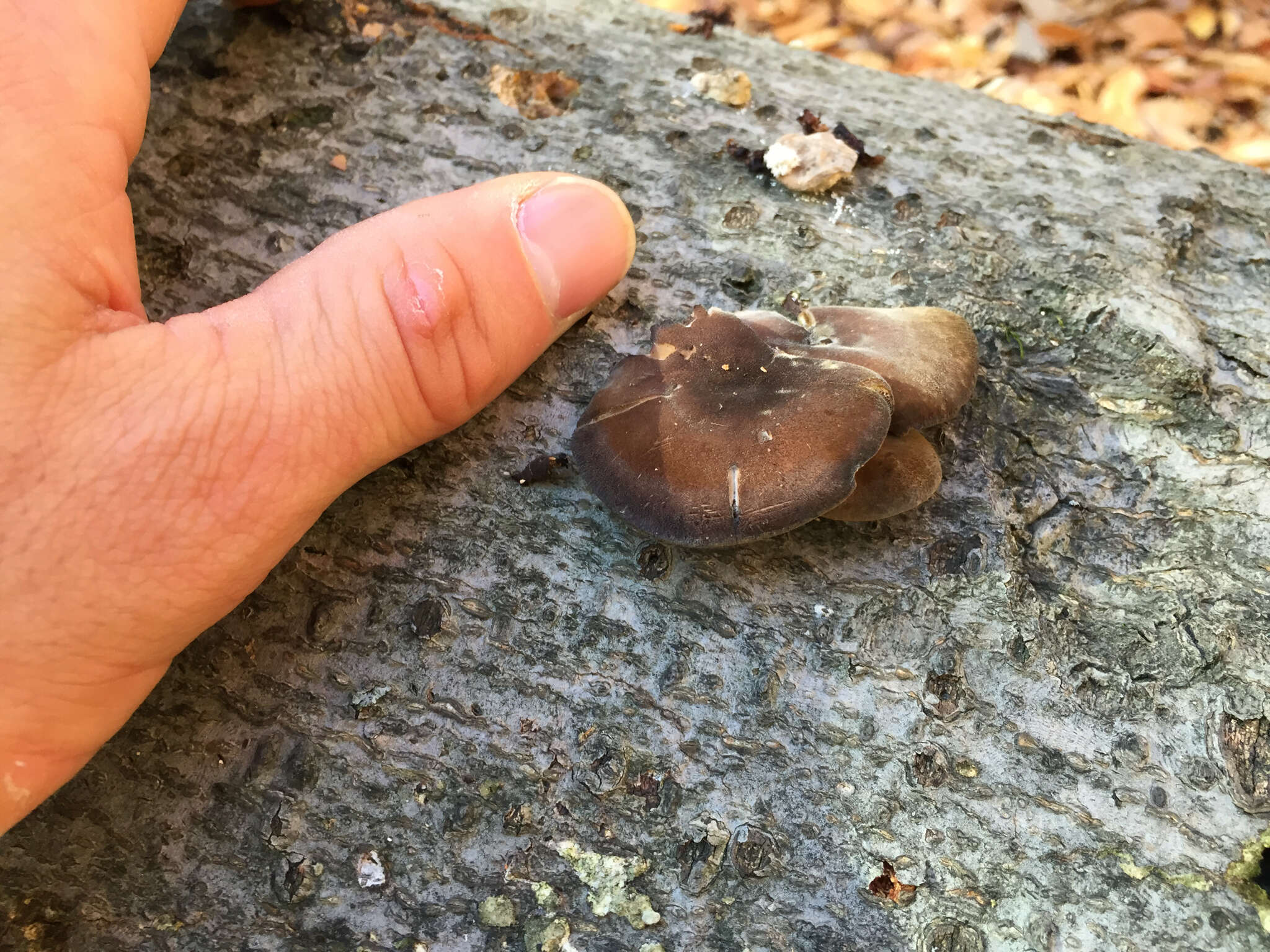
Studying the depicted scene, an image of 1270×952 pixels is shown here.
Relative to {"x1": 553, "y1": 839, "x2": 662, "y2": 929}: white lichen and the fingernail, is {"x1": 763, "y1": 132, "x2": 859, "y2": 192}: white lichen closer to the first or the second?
the fingernail

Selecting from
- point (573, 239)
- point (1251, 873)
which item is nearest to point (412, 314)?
point (573, 239)

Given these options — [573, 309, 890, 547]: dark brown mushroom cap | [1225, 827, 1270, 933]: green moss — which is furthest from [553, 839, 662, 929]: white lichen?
[1225, 827, 1270, 933]: green moss

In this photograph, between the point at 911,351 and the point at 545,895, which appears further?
the point at 911,351

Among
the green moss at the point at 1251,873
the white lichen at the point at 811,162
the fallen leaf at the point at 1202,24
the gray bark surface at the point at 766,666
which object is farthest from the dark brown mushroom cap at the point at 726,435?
the fallen leaf at the point at 1202,24

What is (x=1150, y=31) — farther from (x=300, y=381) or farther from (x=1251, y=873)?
(x=300, y=381)

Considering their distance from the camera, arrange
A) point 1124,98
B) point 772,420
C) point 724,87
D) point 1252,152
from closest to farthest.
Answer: point 772,420, point 724,87, point 1252,152, point 1124,98

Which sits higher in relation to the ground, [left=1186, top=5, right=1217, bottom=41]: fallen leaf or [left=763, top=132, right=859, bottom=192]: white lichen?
[left=763, top=132, right=859, bottom=192]: white lichen

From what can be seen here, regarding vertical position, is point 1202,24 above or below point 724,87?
below
